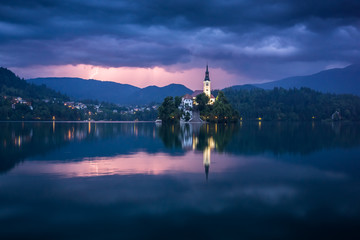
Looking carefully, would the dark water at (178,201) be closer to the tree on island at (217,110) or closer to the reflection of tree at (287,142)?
the reflection of tree at (287,142)

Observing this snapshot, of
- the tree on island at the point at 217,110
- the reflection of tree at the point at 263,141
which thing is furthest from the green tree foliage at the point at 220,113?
the reflection of tree at the point at 263,141

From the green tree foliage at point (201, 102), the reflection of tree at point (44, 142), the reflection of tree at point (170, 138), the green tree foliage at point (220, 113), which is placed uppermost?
the green tree foliage at point (201, 102)

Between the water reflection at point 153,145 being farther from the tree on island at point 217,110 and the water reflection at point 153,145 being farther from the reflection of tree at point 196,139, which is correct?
the tree on island at point 217,110

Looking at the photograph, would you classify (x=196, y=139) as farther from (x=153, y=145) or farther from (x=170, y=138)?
(x=153, y=145)

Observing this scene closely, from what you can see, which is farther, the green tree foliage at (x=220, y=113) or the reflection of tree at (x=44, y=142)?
the green tree foliage at (x=220, y=113)

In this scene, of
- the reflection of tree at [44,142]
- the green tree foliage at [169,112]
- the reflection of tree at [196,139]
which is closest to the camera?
the reflection of tree at [44,142]

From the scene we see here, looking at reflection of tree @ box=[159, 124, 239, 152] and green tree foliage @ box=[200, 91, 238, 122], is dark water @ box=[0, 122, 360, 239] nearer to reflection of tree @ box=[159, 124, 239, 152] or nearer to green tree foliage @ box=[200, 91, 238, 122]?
reflection of tree @ box=[159, 124, 239, 152]

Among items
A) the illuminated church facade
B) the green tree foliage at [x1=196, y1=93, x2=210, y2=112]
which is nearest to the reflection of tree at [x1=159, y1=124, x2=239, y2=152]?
the green tree foliage at [x1=196, y1=93, x2=210, y2=112]

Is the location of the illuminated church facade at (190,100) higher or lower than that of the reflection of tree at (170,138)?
higher

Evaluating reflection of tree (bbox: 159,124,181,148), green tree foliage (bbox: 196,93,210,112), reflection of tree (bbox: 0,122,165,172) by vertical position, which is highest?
green tree foliage (bbox: 196,93,210,112)

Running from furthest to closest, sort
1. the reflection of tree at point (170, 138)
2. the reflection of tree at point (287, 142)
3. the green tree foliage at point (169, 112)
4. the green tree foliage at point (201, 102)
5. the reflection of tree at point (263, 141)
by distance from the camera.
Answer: the green tree foliage at point (201, 102)
the green tree foliage at point (169, 112)
the reflection of tree at point (170, 138)
the reflection of tree at point (263, 141)
the reflection of tree at point (287, 142)

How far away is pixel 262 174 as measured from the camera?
49.8ft

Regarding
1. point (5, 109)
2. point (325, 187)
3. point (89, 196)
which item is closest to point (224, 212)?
point (89, 196)

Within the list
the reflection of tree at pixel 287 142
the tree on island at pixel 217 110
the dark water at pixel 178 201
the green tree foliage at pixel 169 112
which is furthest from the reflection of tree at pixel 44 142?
the tree on island at pixel 217 110
